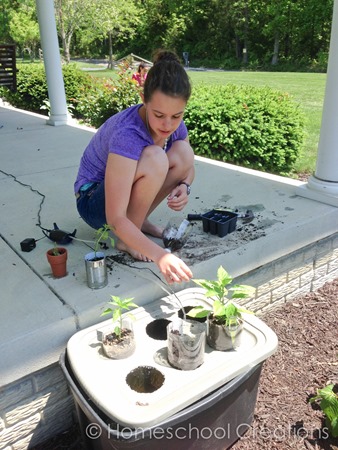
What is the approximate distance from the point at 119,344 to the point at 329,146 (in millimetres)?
1903

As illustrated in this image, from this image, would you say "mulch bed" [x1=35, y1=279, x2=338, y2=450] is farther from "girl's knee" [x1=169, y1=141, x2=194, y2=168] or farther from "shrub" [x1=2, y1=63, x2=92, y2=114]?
"shrub" [x1=2, y1=63, x2=92, y2=114]

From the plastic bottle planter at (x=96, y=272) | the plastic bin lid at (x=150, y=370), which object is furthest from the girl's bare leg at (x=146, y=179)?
the plastic bin lid at (x=150, y=370)

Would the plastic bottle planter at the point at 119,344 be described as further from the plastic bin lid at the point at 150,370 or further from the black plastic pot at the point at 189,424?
the black plastic pot at the point at 189,424

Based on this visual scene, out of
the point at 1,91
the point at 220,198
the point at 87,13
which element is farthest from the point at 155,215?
the point at 87,13

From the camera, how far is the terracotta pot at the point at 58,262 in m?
1.79

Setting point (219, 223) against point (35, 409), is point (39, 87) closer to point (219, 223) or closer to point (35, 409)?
point (219, 223)

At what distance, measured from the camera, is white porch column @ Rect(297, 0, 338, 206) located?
2482mm

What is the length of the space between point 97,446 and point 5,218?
5.19 feet

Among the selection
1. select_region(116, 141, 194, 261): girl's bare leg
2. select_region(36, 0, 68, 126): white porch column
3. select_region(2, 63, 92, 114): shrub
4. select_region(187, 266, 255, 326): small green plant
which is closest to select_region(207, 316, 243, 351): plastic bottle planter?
select_region(187, 266, 255, 326): small green plant

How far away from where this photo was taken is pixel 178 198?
1984 millimetres

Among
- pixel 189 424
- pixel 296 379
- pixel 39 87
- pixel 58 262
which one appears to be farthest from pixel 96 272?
pixel 39 87

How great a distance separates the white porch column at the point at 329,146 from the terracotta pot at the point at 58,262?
5.60 feet

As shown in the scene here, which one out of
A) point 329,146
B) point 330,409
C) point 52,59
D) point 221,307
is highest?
point 52,59

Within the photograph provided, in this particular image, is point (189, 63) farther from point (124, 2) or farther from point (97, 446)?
point (97, 446)
